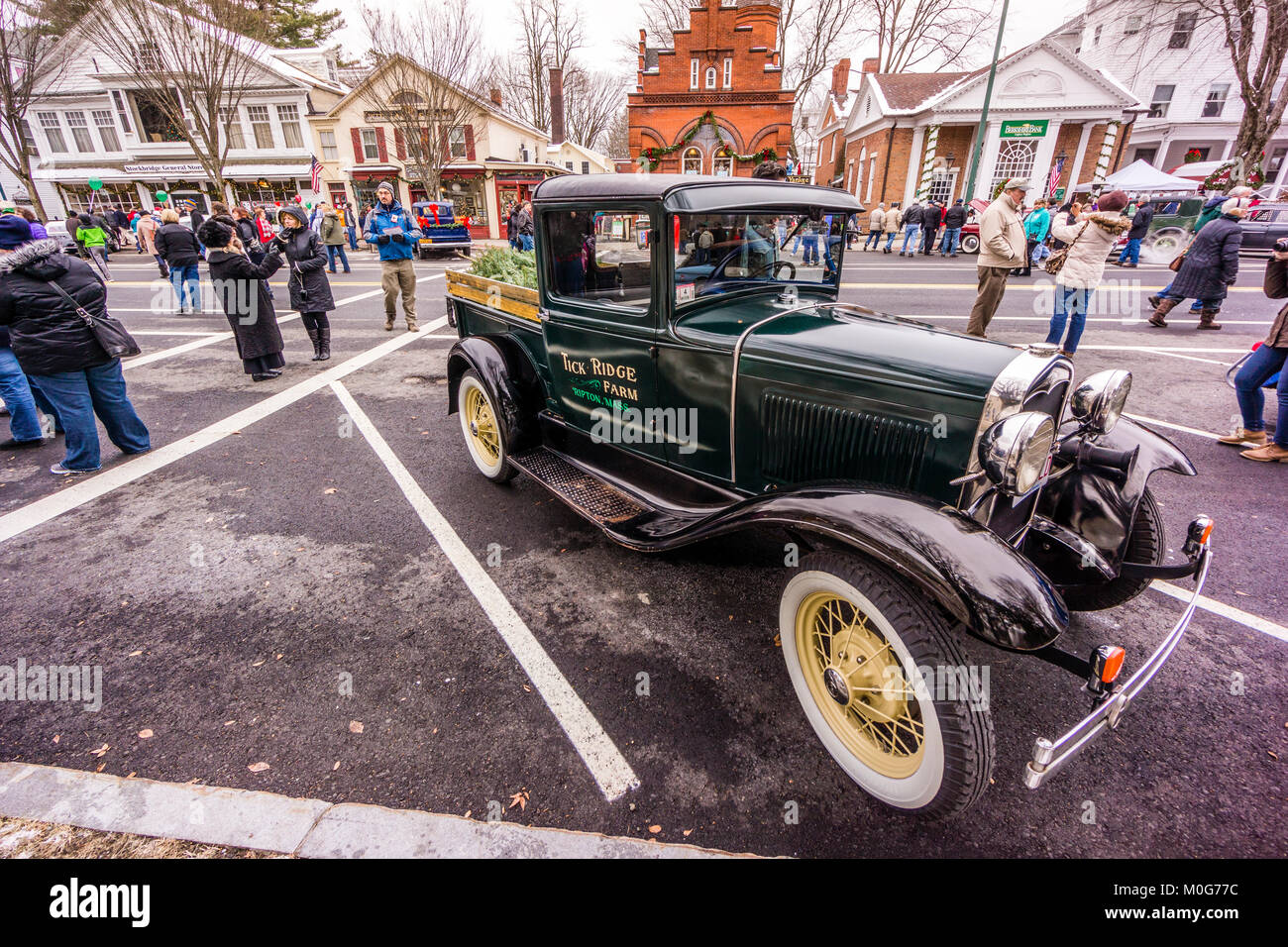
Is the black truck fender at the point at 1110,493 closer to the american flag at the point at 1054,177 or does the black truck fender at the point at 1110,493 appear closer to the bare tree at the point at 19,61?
the american flag at the point at 1054,177

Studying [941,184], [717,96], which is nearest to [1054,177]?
[941,184]

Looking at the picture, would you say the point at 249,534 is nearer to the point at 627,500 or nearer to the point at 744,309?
the point at 627,500

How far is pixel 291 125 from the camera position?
1152 inches

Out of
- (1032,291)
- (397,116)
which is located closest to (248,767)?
(1032,291)

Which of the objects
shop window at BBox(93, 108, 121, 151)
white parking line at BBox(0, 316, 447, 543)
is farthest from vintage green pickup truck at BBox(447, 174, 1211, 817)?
shop window at BBox(93, 108, 121, 151)

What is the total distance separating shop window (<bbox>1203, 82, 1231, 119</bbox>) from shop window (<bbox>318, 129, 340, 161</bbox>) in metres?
45.3

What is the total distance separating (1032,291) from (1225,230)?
4.50 metres

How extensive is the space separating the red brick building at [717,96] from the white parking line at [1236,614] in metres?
29.4

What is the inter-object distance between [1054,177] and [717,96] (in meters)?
15.7

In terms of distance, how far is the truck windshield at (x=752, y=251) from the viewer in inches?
112

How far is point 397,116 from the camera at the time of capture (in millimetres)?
24062

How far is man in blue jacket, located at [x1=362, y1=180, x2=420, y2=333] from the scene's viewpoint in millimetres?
8391

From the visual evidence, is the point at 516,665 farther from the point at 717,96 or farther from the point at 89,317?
the point at 717,96

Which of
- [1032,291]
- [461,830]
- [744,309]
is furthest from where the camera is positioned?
[1032,291]
